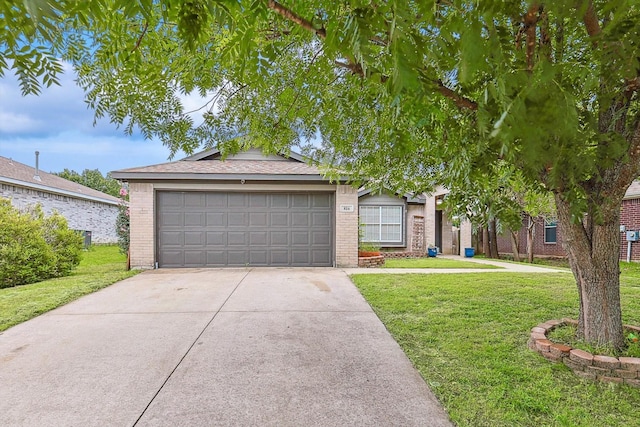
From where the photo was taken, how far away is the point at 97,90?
3.44 m

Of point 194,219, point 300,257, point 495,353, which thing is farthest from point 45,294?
point 495,353

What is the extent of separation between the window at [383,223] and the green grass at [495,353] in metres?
6.92

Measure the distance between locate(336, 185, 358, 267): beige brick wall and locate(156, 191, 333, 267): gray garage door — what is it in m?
0.34

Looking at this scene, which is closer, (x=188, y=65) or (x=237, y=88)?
(x=188, y=65)

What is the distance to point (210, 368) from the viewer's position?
3119 millimetres

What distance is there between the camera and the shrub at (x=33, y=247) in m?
7.29

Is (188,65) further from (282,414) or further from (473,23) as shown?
(282,414)

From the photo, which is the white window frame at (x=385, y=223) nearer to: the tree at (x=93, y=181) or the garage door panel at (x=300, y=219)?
the garage door panel at (x=300, y=219)

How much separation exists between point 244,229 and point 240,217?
37 cm

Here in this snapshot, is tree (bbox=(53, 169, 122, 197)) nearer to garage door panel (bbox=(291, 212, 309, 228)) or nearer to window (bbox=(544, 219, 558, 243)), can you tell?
garage door panel (bbox=(291, 212, 309, 228))

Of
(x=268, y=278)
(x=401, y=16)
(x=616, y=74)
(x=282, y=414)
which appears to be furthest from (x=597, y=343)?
(x=268, y=278)

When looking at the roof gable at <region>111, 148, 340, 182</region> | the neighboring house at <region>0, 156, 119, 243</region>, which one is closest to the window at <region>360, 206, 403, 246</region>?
the roof gable at <region>111, 148, 340, 182</region>

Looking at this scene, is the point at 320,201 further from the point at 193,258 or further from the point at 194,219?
the point at 193,258

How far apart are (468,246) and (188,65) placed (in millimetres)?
14901
